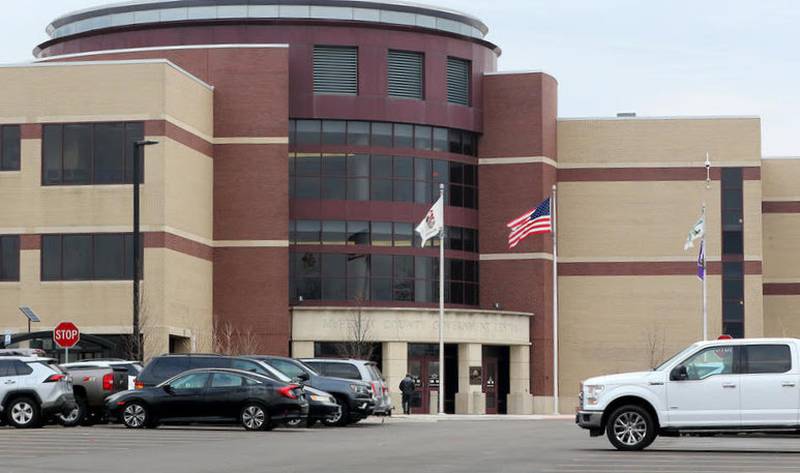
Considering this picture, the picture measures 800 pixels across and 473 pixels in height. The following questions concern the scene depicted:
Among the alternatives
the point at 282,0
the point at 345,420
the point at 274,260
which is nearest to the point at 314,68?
the point at 282,0

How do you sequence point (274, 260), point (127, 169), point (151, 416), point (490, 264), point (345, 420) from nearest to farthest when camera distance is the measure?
point (151, 416)
point (345, 420)
point (127, 169)
point (274, 260)
point (490, 264)

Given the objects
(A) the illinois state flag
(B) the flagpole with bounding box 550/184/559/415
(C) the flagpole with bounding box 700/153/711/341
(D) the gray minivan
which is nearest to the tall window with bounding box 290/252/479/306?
(B) the flagpole with bounding box 550/184/559/415

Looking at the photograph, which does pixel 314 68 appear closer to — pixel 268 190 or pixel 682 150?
pixel 268 190

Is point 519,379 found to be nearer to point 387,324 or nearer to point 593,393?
point 387,324

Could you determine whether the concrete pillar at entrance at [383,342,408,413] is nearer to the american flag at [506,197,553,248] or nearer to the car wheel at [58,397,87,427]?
the american flag at [506,197,553,248]

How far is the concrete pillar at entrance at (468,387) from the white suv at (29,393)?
36.2 m

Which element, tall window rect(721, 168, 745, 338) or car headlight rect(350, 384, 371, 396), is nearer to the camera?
car headlight rect(350, 384, 371, 396)

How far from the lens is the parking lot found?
2434 cm

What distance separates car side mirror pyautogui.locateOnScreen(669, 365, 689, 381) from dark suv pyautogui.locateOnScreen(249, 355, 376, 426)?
1339 centimetres

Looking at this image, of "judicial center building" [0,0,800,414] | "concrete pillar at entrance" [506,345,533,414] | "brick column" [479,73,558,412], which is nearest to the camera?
"judicial center building" [0,0,800,414]

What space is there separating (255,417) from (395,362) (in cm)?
3451

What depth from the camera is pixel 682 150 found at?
7669cm

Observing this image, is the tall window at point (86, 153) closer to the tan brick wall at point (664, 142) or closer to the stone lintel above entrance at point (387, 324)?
the stone lintel above entrance at point (387, 324)

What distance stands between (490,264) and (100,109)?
21.1 metres
